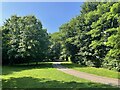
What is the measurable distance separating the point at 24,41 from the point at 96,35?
40.1 feet

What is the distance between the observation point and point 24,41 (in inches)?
1336

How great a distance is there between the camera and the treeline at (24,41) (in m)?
33.8

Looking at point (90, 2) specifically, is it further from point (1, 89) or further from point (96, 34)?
point (1, 89)

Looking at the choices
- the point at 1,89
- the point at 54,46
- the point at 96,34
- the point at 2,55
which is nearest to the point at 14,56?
the point at 2,55

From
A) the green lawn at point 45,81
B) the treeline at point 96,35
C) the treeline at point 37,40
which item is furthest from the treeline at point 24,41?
the green lawn at point 45,81

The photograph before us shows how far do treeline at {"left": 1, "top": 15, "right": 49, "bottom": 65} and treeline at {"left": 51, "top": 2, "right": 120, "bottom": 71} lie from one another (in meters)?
6.65

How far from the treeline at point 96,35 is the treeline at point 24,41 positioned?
Answer: 6651mm

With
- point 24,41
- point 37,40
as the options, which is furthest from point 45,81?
point 37,40

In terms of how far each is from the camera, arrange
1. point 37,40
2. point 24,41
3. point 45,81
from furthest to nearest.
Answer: point 37,40, point 24,41, point 45,81

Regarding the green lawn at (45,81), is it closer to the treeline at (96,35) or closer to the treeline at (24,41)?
the treeline at (96,35)

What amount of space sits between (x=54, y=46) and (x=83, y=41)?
1238 inches

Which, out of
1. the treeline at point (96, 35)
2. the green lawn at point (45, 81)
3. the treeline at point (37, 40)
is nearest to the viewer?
the green lawn at point (45, 81)

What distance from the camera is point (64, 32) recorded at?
4450 cm

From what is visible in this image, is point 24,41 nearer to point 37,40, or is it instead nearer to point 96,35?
point 37,40
